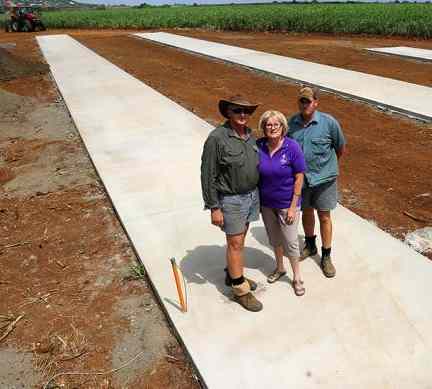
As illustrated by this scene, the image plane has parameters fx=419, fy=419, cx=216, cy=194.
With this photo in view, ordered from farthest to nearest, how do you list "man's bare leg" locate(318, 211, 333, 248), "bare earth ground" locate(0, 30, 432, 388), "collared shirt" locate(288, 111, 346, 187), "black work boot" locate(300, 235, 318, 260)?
"black work boot" locate(300, 235, 318, 260) < "man's bare leg" locate(318, 211, 333, 248) < "collared shirt" locate(288, 111, 346, 187) < "bare earth ground" locate(0, 30, 432, 388)

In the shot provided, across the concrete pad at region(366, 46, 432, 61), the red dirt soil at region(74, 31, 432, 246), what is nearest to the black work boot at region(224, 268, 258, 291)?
the red dirt soil at region(74, 31, 432, 246)

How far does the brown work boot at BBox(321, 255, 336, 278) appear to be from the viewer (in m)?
3.92

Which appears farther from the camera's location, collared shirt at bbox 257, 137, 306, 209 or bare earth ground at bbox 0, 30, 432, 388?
bare earth ground at bbox 0, 30, 432, 388

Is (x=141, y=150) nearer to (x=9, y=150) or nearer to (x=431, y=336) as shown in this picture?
(x=9, y=150)

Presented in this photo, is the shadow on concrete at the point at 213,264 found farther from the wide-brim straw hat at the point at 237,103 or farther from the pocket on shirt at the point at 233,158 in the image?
the wide-brim straw hat at the point at 237,103

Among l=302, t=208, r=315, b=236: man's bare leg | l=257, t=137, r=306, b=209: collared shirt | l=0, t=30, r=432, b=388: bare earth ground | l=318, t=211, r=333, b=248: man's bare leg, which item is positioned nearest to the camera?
l=257, t=137, r=306, b=209: collared shirt

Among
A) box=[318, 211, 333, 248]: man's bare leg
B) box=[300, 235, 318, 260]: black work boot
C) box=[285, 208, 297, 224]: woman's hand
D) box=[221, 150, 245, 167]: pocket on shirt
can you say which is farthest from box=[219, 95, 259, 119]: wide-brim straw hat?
box=[300, 235, 318, 260]: black work boot

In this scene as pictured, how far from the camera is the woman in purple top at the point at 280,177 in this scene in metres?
3.20

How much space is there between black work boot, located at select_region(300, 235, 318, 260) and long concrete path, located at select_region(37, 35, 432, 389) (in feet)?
0.28

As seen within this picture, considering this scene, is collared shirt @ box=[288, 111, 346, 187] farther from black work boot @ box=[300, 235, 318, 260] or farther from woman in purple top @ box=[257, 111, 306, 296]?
black work boot @ box=[300, 235, 318, 260]

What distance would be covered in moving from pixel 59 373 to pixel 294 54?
652 inches

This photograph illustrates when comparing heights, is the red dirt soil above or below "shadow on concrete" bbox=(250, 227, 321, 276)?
below

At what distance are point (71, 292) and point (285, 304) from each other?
2.11 metres

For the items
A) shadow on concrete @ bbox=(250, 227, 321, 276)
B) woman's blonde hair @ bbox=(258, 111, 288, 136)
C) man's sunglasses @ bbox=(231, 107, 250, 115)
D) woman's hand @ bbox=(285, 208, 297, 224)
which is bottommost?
shadow on concrete @ bbox=(250, 227, 321, 276)
